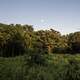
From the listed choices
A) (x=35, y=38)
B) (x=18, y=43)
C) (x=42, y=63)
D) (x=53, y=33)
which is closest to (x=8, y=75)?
(x=42, y=63)

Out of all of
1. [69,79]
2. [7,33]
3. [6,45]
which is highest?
[7,33]

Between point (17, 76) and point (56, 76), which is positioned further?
point (56, 76)

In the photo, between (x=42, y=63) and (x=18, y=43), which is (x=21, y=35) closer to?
(x=18, y=43)

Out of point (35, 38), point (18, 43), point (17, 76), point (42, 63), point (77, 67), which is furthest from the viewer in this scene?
point (35, 38)

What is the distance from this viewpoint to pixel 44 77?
464 inches

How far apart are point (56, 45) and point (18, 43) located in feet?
47.7

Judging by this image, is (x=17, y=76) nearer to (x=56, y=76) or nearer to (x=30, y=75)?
(x=30, y=75)

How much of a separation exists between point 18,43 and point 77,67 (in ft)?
99.4

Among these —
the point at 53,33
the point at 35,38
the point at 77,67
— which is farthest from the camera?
the point at 53,33

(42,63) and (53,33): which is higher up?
(53,33)

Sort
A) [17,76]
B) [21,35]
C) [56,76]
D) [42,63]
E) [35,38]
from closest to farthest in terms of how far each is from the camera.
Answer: [17,76] < [56,76] < [42,63] < [21,35] < [35,38]

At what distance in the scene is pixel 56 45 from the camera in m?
55.2

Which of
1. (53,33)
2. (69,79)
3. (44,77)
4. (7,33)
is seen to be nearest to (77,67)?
(69,79)

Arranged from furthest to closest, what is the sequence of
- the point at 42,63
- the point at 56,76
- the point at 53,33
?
1. the point at 53,33
2. the point at 42,63
3. the point at 56,76
